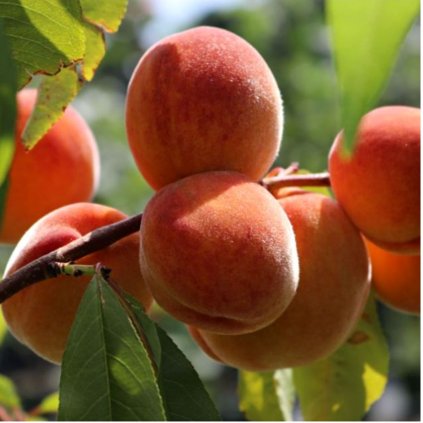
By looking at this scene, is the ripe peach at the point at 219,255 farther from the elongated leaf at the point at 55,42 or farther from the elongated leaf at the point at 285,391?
the elongated leaf at the point at 285,391

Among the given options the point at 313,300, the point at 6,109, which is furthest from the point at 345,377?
the point at 6,109

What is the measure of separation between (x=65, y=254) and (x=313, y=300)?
243 mm

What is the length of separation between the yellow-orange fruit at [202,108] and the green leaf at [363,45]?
365mm

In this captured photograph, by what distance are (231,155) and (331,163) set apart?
16cm

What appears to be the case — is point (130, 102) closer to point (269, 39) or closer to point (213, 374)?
point (213, 374)

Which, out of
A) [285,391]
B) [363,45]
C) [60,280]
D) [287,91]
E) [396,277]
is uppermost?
[363,45]

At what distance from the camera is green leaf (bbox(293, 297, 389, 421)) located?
3.66 ft

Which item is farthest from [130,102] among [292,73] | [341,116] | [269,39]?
[269,39]

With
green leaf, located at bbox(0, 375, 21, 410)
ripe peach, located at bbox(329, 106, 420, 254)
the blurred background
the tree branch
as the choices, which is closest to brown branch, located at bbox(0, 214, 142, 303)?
the tree branch

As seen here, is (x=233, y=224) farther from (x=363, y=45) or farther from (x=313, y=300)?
(x=363, y=45)

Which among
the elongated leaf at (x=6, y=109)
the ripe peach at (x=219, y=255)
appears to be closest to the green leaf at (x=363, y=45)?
the elongated leaf at (x=6, y=109)

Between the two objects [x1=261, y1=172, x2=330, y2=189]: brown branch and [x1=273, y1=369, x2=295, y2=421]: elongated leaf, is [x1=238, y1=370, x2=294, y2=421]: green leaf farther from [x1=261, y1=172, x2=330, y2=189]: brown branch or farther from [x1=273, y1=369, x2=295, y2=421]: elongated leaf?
[x1=261, y1=172, x2=330, y2=189]: brown branch

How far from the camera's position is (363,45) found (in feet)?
1.49

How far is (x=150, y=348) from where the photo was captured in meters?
0.81
